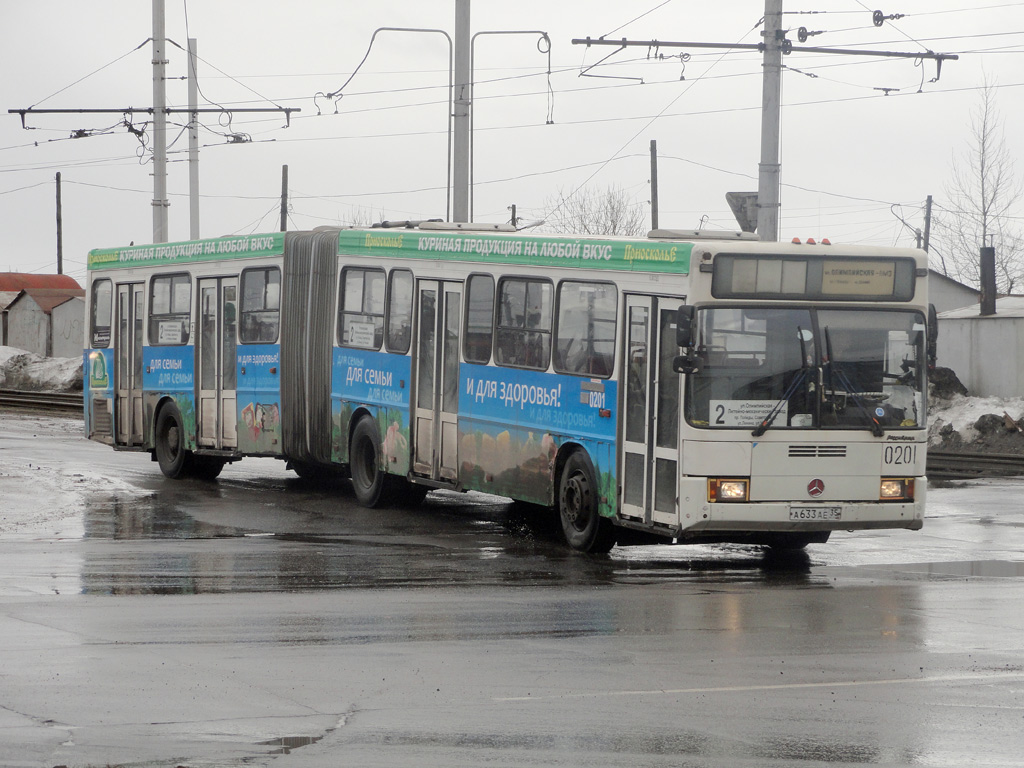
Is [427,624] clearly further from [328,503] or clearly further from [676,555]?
[328,503]

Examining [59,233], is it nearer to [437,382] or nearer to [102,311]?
[102,311]

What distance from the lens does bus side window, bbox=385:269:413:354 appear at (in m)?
16.5

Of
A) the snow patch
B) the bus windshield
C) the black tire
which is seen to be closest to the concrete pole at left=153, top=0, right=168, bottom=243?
the black tire

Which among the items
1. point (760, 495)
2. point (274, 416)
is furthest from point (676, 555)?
point (274, 416)

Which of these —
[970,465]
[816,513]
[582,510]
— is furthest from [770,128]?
[816,513]

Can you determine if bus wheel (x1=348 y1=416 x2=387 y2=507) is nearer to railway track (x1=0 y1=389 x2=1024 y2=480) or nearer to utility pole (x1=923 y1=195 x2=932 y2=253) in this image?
railway track (x1=0 y1=389 x2=1024 y2=480)

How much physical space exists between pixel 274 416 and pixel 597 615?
936 centimetres

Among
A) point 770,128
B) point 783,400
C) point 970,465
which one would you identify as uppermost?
point 770,128

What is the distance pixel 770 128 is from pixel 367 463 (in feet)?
25.8

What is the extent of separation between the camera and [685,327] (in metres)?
12.0

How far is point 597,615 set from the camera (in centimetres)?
1031

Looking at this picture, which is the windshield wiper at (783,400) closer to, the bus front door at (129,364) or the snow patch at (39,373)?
the bus front door at (129,364)

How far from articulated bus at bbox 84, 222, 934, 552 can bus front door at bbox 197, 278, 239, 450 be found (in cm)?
23

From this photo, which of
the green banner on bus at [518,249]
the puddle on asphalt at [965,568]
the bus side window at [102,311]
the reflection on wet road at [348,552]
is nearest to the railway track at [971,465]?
the reflection on wet road at [348,552]
